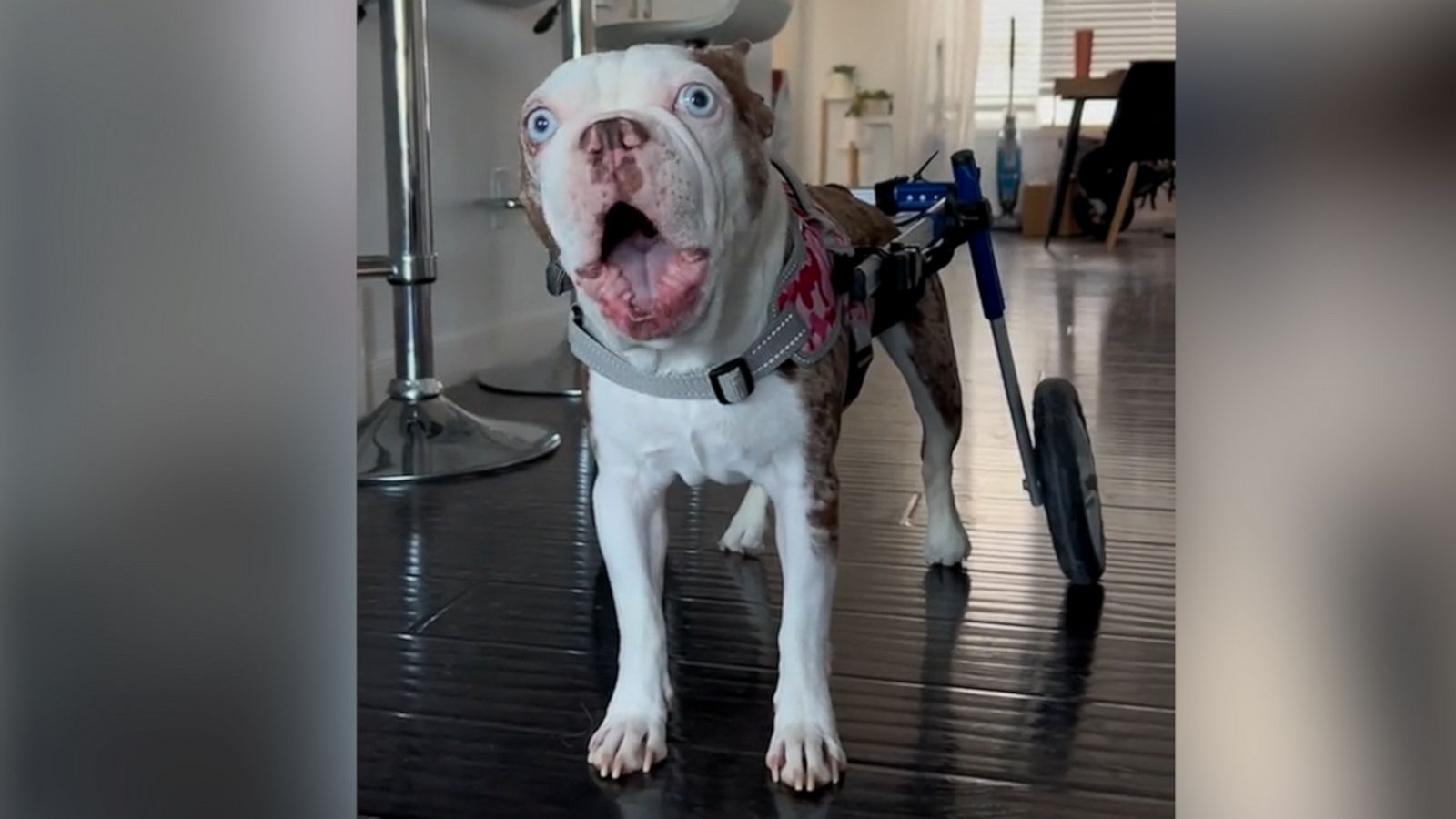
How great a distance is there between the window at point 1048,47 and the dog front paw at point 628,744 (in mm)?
6852

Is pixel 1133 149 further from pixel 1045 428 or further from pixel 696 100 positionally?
pixel 696 100

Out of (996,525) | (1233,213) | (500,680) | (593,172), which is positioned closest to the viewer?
(1233,213)

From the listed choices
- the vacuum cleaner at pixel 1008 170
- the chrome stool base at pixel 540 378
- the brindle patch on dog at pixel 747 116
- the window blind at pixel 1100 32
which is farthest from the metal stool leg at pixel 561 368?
the window blind at pixel 1100 32

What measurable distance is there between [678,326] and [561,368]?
1.99m

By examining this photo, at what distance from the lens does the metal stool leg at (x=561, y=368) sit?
252 cm

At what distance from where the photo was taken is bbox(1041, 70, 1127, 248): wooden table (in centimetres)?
634

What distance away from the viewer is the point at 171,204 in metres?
0.38

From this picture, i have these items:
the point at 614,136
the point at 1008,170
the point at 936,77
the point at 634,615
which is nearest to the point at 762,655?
the point at 634,615

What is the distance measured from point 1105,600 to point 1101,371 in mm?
1506

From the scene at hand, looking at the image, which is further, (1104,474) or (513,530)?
(1104,474)

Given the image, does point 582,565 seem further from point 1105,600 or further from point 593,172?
point 593,172

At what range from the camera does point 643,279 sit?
0.86 m

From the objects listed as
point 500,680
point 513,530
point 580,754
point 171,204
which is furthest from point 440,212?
point 171,204

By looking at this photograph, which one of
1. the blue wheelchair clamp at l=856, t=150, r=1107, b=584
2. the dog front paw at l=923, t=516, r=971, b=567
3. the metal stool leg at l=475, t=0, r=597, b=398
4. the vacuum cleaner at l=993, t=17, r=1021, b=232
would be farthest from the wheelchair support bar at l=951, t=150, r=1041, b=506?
the vacuum cleaner at l=993, t=17, r=1021, b=232
